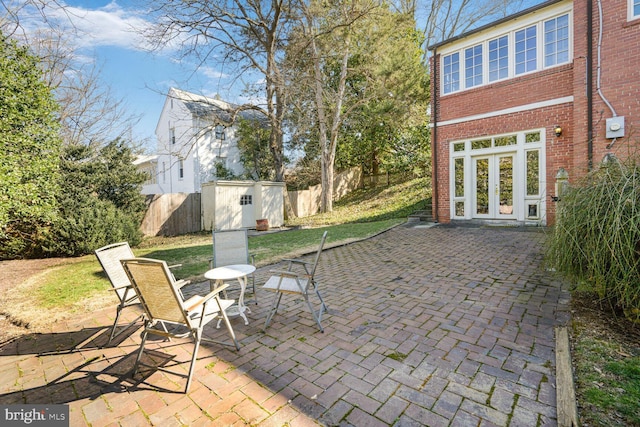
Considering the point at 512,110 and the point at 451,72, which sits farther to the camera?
the point at 451,72

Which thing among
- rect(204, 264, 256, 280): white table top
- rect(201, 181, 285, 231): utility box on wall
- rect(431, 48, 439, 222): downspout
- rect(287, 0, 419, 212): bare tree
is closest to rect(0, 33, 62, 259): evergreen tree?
rect(204, 264, 256, 280): white table top

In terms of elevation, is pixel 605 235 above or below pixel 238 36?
below

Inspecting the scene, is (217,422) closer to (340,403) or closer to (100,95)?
(340,403)

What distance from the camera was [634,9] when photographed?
718cm

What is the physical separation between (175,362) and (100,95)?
15.2 meters

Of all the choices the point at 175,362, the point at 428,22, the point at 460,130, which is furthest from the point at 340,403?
the point at 428,22

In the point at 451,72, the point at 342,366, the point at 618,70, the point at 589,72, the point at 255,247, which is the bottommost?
the point at 342,366

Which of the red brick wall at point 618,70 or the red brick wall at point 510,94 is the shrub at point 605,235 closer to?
the red brick wall at point 618,70

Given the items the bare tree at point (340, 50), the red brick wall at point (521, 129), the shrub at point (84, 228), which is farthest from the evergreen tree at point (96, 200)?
the red brick wall at point (521, 129)

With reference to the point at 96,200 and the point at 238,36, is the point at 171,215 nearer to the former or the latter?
the point at 96,200

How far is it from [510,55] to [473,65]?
1.07m

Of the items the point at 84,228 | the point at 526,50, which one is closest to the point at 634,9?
the point at 526,50

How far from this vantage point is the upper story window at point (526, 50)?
912 centimetres

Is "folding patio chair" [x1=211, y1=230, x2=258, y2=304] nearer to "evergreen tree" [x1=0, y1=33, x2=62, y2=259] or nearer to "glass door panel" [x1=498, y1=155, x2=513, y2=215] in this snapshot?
"evergreen tree" [x1=0, y1=33, x2=62, y2=259]
